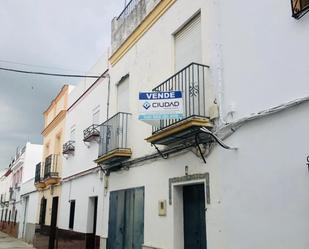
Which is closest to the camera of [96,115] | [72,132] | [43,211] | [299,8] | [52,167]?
[299,8]

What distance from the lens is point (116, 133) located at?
9695 mm

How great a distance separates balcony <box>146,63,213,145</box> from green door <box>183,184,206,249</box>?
0.94 meters

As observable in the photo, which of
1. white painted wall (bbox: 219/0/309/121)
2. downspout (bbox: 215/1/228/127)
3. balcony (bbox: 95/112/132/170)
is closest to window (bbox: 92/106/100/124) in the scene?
balcony (bbox: 95/112/132/170)

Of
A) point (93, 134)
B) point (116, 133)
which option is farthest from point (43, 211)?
point (116, 133)

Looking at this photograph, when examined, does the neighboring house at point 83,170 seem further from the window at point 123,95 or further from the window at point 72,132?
the window at point 123,95

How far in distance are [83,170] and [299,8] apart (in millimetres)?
9658

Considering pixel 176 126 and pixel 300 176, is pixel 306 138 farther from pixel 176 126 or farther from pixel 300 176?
pixel 176 126

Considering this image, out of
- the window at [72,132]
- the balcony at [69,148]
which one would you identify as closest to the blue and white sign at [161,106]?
the balcony at [69,148]

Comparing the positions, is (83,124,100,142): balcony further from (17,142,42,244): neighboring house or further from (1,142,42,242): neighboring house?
(1,142,42,242): neighboring house

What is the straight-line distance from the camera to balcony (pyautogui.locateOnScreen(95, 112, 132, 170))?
30.5 ft

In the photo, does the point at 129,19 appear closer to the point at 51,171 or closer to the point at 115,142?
the point at 115,142

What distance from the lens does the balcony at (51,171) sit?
16.2 m

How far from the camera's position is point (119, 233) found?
938cm

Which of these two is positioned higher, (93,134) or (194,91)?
(93,134)
